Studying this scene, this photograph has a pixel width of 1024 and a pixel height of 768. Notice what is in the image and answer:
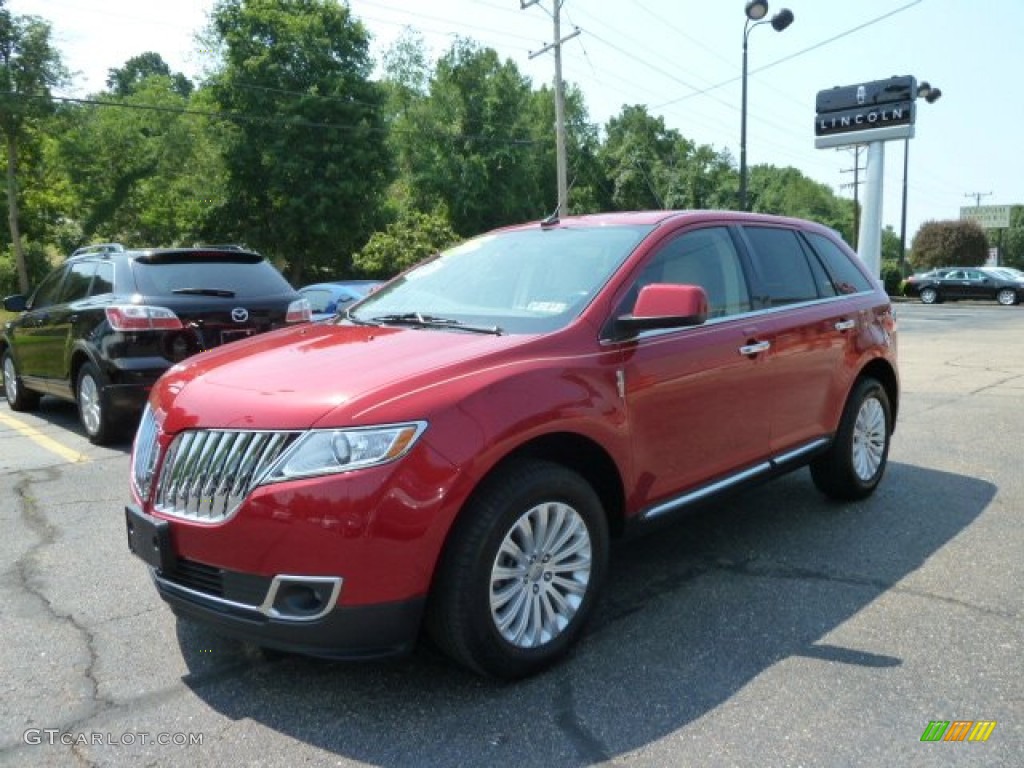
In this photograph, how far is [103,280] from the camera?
23.0 feet

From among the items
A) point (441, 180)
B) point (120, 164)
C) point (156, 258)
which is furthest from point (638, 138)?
point (156, 258)

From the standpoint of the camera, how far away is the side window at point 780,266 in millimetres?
4289

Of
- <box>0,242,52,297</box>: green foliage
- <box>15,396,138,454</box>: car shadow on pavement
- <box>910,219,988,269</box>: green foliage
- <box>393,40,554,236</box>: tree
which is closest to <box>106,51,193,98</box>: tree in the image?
<box>393,40,554,236</box>: tree

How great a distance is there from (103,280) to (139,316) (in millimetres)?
883

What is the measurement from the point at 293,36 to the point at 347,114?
3.74 m

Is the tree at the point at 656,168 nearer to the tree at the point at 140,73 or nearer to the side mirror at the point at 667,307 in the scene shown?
the tree at the point at 140,73

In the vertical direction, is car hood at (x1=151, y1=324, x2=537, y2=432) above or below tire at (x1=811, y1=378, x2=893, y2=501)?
above

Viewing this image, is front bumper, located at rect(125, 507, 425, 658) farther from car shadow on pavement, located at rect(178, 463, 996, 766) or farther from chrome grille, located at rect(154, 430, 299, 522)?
car shadow on pavement, located at rect(178, 463, 996, 766)

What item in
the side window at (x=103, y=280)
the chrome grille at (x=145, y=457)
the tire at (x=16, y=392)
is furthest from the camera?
the tire at (x=16, y=392)

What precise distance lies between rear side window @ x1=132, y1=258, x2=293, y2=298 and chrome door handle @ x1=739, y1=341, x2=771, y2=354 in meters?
4.47

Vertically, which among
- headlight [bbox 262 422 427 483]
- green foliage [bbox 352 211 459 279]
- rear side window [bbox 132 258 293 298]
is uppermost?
green foliage [bbox 352 211 459 279]

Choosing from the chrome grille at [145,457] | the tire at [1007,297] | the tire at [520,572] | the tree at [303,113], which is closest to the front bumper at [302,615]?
the tire at [520,572]

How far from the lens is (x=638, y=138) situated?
66.7 metres

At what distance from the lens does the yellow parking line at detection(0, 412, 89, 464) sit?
659 centimetres
